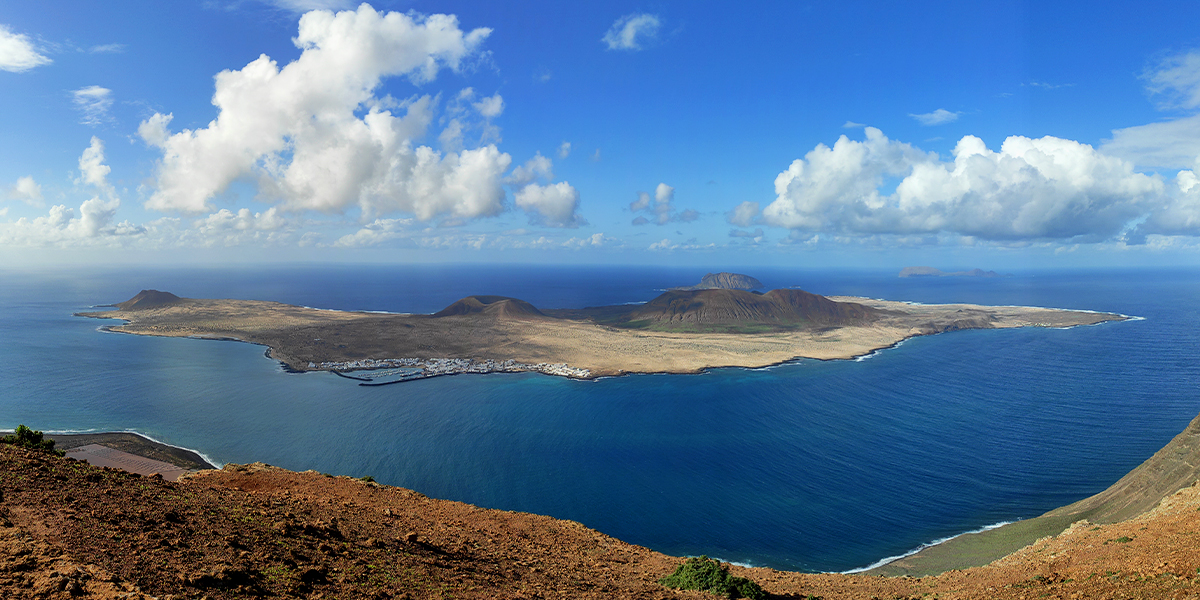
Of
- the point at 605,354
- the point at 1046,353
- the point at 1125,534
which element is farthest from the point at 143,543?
the point at 1046,353

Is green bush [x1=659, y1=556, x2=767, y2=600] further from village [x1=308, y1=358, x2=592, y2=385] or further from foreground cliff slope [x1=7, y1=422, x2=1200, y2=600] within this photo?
village [x1=308, y1=358, x2=592, y2=385]

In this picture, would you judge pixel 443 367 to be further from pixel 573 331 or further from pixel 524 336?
A: pixel 573 331

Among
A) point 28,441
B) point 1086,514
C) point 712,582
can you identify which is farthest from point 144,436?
point 1086,514

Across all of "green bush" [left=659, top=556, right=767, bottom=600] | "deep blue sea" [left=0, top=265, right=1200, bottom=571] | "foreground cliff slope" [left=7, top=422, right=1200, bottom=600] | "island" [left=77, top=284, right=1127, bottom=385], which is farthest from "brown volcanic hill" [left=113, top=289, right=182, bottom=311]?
"green bush" [left=659, top=556, right=767, bottom=600]

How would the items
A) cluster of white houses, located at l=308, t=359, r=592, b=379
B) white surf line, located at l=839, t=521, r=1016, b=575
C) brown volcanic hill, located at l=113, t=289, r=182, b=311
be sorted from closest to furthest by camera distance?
white surf line, located at l=839, t=521, r=1016, b=575
cluster of white houses, located at l=308, t=359, r=592, b=379
brown volcanic hill, located at l=113, t=289, r=182, b=311

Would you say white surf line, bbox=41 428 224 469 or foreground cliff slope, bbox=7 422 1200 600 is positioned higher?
foreground cliff slope, bbox=7 422 1200 600

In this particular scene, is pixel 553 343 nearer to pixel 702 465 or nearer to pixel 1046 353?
pixel 702 465
